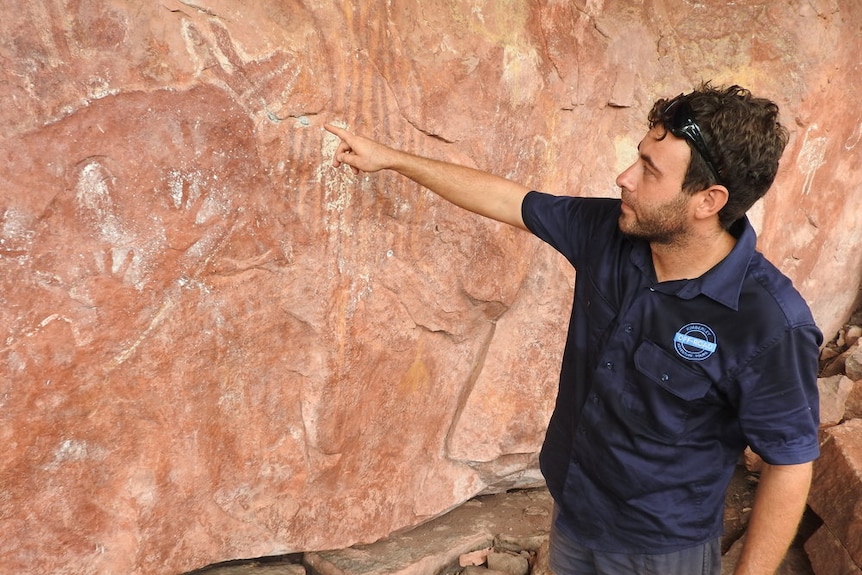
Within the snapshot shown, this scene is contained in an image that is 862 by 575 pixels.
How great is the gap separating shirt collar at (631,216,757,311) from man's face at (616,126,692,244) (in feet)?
0.36

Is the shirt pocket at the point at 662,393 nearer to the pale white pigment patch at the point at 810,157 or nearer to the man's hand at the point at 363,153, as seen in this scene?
the man's hand at the point at 363,153

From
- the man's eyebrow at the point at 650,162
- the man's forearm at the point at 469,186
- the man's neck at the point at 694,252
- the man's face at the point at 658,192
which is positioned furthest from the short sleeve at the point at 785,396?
the man's forearm at the point at 469,186

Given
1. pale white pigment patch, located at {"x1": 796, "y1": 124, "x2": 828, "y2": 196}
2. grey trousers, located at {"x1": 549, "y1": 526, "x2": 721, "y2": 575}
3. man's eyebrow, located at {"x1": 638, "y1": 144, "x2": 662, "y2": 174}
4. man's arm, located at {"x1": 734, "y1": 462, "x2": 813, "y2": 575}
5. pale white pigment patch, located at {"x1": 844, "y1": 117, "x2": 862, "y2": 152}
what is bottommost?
grey trousers, located at {"x1": 549, "y1": 526, "x2": 721, "y2": 575}

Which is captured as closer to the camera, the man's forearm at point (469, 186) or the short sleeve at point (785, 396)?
the short sleeve at point (785, 396)

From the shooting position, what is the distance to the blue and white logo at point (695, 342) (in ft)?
5.81

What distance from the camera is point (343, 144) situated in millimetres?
2215

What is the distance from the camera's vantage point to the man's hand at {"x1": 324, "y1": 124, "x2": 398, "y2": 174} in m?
2.19

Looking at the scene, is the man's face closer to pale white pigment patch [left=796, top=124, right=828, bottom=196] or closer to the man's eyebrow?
the man's eyebrow

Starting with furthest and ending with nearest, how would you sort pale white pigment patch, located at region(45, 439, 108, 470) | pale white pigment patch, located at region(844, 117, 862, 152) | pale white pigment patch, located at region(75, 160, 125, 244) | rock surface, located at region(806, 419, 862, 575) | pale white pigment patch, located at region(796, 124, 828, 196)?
pale white pigment patch, located at region(844, 117, 862, 152) → pale white pigment patch, located at region(796, 124, 828, 196) → rock surface, located at region(806, 419, 862, 575) → pale white pigment patch, located at region(45, 439, 108, 470) → pale white pigment patch, located at region(75, 160, 125, 244)

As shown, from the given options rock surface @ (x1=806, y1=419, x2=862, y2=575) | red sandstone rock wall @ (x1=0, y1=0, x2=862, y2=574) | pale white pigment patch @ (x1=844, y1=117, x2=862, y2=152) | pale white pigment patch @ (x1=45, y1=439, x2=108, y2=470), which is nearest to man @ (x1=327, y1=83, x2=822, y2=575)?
red sandstone rock wall @ (x1=0, y1=0, x2=862, y2=574)

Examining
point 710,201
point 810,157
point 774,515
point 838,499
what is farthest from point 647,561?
point 810,157

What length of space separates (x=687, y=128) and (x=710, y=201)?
0.17 metres

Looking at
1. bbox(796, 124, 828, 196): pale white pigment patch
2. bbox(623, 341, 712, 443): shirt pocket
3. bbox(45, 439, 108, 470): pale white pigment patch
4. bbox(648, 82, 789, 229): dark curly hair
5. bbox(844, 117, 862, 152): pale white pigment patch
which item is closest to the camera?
bbox(648, 82, 789, 229): dark curly hair

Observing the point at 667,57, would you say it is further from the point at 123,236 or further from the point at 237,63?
the point at 123,236
